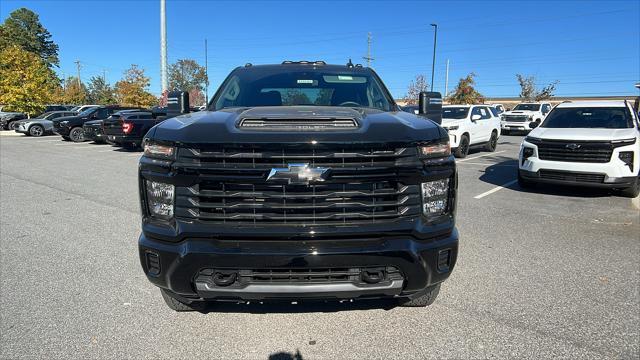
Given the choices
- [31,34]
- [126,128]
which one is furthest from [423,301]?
[31,34]

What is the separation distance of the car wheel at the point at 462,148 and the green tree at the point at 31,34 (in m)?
93.5

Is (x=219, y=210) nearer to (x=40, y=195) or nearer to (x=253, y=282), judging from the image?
(x=253, y=282)

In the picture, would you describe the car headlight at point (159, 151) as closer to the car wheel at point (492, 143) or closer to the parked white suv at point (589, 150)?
the parked white suv at point (589, 150)

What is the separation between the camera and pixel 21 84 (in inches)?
1250

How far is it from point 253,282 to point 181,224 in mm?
559

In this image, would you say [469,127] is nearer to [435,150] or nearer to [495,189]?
[495,189]

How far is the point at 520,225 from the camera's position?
5.99 meters

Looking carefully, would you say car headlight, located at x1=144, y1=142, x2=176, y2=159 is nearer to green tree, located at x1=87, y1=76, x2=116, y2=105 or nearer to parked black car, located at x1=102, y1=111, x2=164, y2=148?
parked black car, located at x1=102, y1=111, x2=164, y2=148

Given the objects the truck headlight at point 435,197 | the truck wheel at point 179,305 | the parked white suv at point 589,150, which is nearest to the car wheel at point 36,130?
the parked white suv at point 589,150

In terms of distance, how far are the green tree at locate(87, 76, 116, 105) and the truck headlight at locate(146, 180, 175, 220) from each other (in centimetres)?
7151

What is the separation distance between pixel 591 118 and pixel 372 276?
27.7 feet

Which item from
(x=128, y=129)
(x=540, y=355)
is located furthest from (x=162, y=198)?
(x=128, y=129)

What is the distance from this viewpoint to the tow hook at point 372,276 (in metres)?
2.52

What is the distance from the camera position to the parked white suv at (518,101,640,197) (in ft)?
24.5
